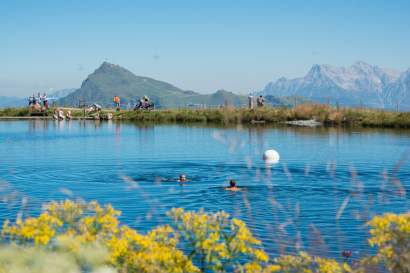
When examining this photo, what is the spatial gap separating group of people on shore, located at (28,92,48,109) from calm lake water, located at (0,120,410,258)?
41.8m

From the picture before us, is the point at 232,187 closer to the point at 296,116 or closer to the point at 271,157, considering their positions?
the point at 271,157

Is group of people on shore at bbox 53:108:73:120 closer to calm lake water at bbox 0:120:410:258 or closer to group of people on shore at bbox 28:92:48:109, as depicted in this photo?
group of people on shore at bbox 28:92:48:109

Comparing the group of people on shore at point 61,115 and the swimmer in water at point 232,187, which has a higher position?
the group of people on shore at point 61,115

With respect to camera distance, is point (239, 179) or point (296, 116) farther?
point (296, 116)

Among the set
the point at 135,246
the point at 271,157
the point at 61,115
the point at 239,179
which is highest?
the point at 61,115

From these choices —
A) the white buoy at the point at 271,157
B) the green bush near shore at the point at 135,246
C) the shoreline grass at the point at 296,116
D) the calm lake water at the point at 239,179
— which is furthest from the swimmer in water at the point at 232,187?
the shoreline grass at the point at 296,116

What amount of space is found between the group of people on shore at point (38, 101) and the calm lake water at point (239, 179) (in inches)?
1647

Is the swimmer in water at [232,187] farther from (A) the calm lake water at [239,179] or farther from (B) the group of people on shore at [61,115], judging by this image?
(B) the group of people on shore at [61,115]

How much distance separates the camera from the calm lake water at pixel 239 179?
671 inches

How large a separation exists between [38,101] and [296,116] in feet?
139

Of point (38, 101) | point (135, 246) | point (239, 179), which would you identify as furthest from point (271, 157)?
point (38, 101)

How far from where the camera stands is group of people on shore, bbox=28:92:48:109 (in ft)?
300

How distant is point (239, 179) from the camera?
2798 centimetres

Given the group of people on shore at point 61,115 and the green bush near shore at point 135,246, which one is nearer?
the green bush near shore at point 135,246
